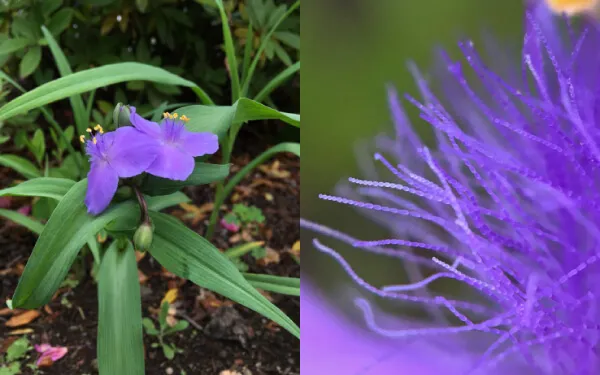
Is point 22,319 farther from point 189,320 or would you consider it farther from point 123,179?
point 123,179

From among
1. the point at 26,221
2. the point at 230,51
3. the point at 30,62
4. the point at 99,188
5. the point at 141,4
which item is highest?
the point at 141,4

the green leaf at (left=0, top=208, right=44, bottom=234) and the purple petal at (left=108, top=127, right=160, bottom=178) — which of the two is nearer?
the purple petal at (left=108, top=127, right=160, bottom=178)

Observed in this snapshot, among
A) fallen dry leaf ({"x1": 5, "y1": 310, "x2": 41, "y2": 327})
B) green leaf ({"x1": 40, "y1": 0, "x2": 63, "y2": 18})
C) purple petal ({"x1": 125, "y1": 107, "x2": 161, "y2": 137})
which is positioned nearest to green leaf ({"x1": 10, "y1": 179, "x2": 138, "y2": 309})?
purple petal ({"x1": 125, "y1": 107, "x2": 161, "y2": 137})

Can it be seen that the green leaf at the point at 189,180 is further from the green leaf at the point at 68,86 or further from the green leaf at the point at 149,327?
the green leaf at the point at 149,327

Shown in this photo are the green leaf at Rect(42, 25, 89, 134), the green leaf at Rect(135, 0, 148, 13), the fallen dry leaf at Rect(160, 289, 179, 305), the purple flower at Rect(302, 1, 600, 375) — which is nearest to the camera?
the purple flower at Rect(302, 1, 600, 375)

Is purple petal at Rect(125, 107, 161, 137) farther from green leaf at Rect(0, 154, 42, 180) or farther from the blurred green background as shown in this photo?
green leaf at Rect(0, 154, 42, 180)

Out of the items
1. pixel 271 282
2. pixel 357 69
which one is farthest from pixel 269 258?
pixel 357 69

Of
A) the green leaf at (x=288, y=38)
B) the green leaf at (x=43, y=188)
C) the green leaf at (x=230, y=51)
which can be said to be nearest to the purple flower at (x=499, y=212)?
the green leaf at (x=43, y=188)
